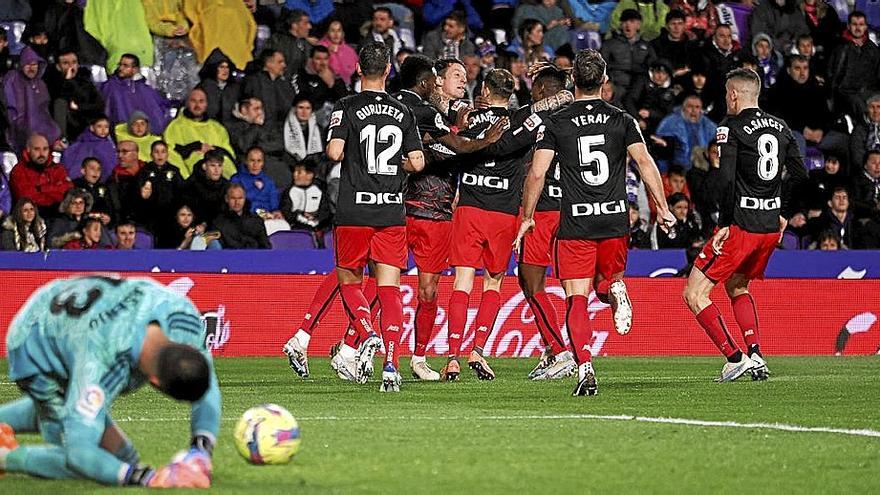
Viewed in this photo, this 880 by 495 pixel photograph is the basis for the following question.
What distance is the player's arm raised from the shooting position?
11.2 metres

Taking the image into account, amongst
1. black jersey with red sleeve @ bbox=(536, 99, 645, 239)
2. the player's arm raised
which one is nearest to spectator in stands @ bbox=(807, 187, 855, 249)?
the player's arm raised

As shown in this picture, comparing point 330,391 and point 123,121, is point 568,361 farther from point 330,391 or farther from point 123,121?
point 123,121

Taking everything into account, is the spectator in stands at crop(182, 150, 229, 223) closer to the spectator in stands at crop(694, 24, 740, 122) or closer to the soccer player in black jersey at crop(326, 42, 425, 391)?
the soccer player in black jersey at crop(326, 42, 425, 391)

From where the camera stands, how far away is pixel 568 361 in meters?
13.6

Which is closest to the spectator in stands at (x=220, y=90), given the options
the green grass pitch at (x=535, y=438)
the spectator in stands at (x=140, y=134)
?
the spectator in stands at (x=140, y=134)

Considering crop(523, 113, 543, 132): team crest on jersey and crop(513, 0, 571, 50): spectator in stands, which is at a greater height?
crop(523, 113, 543, 132): team crest on jersey

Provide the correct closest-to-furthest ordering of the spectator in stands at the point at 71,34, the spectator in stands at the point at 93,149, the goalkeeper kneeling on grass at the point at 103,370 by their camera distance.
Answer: the goalkeeper kneeling on grass at the point at 103,370
the spectator in stands at the point at 93,149
the spectator in stands at the point at 71,34

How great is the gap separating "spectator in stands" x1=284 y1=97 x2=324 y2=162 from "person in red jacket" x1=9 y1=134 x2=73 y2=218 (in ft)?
10.9

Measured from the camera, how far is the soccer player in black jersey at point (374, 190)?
38.4ft

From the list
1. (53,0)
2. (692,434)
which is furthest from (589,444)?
(53,0)

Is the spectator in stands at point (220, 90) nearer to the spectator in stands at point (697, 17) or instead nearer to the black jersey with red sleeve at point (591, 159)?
the spectator in stands at point (697, 17)

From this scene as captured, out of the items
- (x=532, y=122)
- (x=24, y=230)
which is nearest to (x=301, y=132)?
(x=24, y=230)

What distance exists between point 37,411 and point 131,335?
87 cm

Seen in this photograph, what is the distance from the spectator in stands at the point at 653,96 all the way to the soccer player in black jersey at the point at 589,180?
11.0 meters
